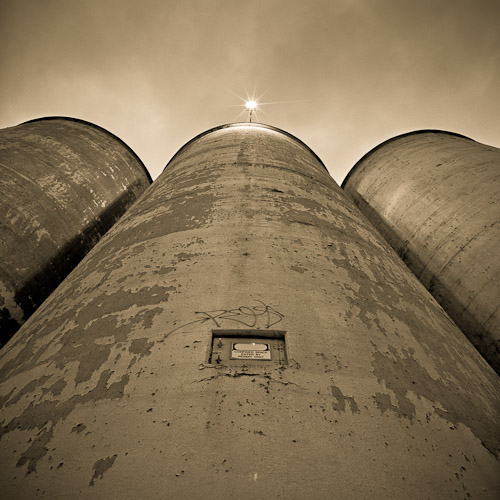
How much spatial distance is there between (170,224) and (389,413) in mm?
1977

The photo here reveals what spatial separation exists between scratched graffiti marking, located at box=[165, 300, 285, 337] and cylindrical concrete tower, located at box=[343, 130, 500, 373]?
8.49ft

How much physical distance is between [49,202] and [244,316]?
361cm

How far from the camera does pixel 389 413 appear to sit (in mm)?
1340

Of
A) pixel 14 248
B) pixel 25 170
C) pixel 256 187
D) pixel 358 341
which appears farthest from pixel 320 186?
pixel 25 170

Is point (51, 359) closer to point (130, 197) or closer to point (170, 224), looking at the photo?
point (170, 224)

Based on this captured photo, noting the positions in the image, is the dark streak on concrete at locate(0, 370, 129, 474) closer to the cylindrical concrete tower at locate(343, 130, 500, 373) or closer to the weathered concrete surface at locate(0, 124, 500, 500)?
the weathered concrete surface at locate(0, 124, 500, 500)

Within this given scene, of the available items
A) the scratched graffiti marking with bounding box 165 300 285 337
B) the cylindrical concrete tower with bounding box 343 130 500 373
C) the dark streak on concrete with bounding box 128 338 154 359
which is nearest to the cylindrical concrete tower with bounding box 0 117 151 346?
the dark streak on concrete with bounding box 128 338 154 359

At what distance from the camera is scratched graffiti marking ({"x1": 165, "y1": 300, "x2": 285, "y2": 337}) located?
1.64 meters

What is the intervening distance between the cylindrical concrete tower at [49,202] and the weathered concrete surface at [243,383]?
137 cm

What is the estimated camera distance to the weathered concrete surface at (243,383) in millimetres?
1111

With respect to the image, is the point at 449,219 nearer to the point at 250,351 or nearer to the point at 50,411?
the point at 250,351

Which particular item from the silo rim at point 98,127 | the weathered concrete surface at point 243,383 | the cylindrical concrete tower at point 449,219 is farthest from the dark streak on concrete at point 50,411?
the silo rim at point 98,127

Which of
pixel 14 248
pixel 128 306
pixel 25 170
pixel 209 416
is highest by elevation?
pixel 25 170

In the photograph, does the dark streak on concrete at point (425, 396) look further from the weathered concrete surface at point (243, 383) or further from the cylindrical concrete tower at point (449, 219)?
the cylindrical concrete tower at point (449, 219)
